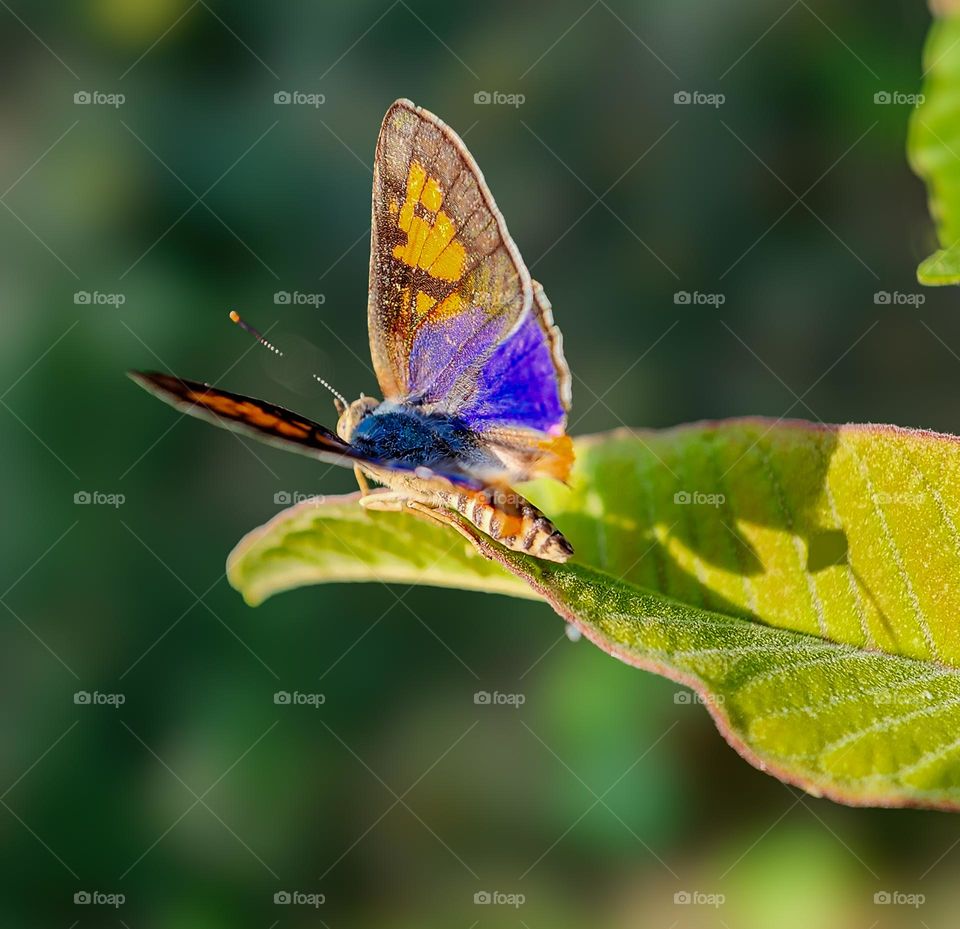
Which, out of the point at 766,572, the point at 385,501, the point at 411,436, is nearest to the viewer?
the point at 766,572

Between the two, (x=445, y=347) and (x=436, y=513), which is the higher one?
(x=445, y=347)

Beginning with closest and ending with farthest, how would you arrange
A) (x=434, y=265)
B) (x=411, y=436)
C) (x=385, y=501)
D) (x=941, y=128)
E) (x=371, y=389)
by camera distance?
(x=941, y=128), (x=385, y=501), (x=411, y=436), (x=434, y=265), (x=371, y=389)

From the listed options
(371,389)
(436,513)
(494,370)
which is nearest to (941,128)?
(494,370)

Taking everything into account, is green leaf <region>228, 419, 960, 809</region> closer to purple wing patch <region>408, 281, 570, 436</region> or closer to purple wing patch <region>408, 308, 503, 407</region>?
purple wing patch <region>408, 281, 570, 436</region>

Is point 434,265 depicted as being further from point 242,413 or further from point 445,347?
point 242,413

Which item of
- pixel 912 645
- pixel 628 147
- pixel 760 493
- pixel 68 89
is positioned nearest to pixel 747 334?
pixel 628 147

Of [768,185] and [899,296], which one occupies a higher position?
[768,185]

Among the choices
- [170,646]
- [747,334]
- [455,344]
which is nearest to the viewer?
[455,344]

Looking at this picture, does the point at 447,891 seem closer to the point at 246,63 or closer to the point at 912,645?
the point at 912,645
